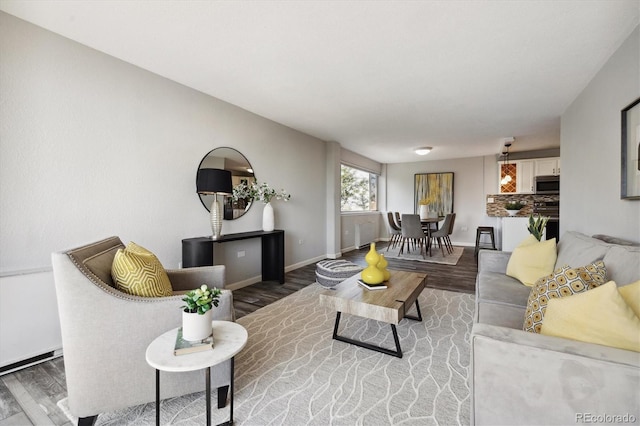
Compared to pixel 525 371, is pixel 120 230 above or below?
above

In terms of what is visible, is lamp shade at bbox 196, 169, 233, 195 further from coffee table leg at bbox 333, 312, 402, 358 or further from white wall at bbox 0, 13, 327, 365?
coffee table leg at bbox 333, 312, 402, 358

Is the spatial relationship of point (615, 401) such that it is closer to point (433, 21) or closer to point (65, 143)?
point (433, 21)

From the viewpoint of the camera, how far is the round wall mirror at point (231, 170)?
3.39m

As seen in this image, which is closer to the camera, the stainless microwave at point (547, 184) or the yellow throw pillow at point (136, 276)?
the yellow throw pillow at point (136, 276)

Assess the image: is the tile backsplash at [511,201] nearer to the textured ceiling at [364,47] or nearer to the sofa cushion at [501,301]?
the textured ceiling at [364,47]

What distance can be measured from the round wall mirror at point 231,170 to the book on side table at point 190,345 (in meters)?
2.32

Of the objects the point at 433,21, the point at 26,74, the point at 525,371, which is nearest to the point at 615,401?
the point at 525,371

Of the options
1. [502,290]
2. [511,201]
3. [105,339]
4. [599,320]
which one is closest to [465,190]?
[511,201]

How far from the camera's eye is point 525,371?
0.95 metres

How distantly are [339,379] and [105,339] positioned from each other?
4.43 ft

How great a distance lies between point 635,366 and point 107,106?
11.9 ft

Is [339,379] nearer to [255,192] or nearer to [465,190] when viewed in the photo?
[255,192]

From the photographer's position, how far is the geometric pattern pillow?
1419mm

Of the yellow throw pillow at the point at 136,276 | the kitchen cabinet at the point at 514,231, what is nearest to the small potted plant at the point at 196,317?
the yellow throw pillow at the point at 136,276
